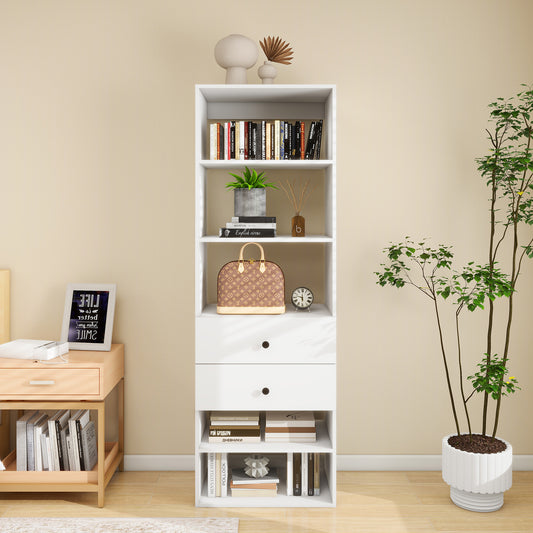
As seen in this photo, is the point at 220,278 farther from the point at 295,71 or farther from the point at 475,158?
the point at 475,158

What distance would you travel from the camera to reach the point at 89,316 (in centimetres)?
278

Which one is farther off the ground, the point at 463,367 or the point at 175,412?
the point at 463,367

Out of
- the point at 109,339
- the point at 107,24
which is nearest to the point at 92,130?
the point at 107,24

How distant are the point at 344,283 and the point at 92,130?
1.53m

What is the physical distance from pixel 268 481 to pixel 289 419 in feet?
0.99

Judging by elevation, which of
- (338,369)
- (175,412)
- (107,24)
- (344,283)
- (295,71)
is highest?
(107,24)

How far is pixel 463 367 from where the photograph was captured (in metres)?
2.90

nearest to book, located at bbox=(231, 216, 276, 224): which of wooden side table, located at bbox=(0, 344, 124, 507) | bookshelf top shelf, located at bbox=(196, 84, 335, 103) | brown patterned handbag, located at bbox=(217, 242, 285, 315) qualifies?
brown patterned handbag, located at bbox=(217, 242, 285, 315)

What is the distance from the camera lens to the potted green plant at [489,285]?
7.95 feet

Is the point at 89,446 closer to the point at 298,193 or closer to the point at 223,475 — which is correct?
the point at 223,475

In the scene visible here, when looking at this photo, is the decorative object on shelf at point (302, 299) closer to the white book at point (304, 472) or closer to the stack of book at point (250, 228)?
the stack of book at point (250, 228)

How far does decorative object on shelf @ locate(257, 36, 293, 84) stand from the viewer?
2562 mm

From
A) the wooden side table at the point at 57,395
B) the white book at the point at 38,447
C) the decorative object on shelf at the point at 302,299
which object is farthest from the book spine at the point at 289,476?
the white book at the point at 38,447

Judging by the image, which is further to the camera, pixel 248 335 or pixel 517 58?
pixel 517 58
